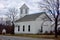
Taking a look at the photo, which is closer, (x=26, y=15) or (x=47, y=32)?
(x=47, y=32)

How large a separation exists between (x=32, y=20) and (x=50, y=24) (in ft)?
17.4

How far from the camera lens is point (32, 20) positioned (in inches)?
2096

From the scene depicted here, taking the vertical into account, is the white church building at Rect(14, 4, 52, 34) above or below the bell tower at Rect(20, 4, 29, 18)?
below

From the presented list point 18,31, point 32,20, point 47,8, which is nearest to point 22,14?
point 18,31

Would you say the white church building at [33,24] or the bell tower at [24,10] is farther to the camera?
the bell tower at [24,10]

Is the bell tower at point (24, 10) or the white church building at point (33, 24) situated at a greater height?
the bell tower at point (24, 10)

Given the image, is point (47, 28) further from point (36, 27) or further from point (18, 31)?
point (18, 31)

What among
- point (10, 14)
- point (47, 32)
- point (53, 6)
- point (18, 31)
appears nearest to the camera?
point (53, 6)

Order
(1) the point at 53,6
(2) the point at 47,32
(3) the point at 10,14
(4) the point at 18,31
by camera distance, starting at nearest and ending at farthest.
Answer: (1) the point at 53,6 < (2) the point at 47,32 < (4) the point at 18,31 < (3) the point at 10,14

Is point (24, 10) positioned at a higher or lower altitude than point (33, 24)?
higher

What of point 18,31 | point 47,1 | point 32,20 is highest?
point 47,1

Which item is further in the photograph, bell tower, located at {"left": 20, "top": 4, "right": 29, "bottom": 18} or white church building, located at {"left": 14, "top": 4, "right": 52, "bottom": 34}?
bell tower, located at {"left": 20, "top": 4, "right": 29, "bottom": 18}

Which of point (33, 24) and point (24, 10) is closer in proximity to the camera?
point (33, 24)

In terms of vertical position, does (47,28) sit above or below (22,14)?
below
